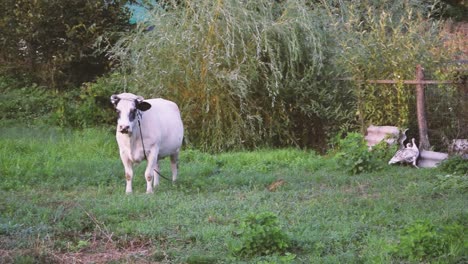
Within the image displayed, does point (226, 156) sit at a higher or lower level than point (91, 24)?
lower

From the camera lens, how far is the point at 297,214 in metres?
8.15

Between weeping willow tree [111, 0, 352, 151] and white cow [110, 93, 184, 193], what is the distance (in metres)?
2.79

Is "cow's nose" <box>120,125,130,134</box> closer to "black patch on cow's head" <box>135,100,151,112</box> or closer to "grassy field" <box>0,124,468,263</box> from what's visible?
"black patch on cow's head" <box>135,100,151,112</box>

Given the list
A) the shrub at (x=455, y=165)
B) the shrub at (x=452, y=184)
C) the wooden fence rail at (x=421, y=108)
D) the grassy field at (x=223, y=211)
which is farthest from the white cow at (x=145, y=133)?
the wooden fence rail at (x=421, y=108)

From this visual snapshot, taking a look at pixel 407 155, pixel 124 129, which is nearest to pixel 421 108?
A: pixel 407 155

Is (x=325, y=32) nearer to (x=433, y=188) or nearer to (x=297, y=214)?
(x=433, y=188)

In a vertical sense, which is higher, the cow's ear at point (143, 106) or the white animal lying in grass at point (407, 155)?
the cow's ear at point (143, 106)

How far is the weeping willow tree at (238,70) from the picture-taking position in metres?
13.8

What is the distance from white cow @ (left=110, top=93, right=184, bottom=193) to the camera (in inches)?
387

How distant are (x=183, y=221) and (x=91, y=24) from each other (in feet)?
37.9

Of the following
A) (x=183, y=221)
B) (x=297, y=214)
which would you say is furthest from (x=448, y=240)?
(x=183, y=221)

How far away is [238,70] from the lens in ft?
44.9

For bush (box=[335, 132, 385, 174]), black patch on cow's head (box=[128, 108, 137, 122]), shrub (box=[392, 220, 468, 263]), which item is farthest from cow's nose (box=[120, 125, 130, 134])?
shrub (box=[392, 220, 468, 263])

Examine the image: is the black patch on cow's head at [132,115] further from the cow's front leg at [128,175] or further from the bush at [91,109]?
the bush at [91,109]
